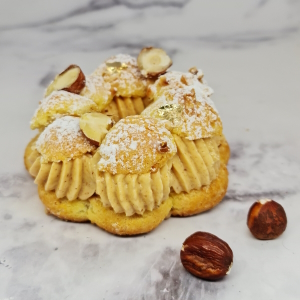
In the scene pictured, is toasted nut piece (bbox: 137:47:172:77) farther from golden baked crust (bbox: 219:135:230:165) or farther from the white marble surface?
the white marble surface

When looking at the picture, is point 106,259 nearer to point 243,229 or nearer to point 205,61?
point 243,229

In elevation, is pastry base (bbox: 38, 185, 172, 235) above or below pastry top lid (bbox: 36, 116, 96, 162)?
below

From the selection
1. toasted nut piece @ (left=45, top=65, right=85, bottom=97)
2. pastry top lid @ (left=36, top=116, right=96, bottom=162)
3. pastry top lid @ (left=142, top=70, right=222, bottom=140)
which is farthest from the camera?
toasted nut piece @ (left=45, top=65, right=85, bottom=97)

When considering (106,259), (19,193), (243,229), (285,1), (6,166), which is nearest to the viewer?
(106,259)

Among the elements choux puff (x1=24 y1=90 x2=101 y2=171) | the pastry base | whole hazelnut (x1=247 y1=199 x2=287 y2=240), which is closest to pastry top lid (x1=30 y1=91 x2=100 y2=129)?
choux puff (x1=24 y1=90 x2=101 y2=171)

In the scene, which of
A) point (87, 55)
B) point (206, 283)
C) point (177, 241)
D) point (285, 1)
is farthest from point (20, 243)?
point (285, 1)

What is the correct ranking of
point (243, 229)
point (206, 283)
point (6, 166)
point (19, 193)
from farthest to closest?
point (6, 166), point (19, 193), point (243, 229), point (206, 283)

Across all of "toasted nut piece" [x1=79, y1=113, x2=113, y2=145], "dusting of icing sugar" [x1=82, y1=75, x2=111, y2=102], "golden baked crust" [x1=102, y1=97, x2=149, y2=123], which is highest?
"dusting of icing sugar" [x1=82, y1=75, x2=111, y2=102]

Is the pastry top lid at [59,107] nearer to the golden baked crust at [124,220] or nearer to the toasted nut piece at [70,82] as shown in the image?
the toasted nut piece at [70,82]

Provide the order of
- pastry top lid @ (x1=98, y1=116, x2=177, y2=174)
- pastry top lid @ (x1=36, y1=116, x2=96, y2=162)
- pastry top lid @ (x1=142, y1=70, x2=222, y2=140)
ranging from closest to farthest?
pastry top lid @ (x1=98, y1=116, x2=177, y2=174)
pastry top lid @ (x1=36, y1=116, x2=96, y2=162)
pastry top lid @ (x1=142, y1=70, x2=222, y2=140)
